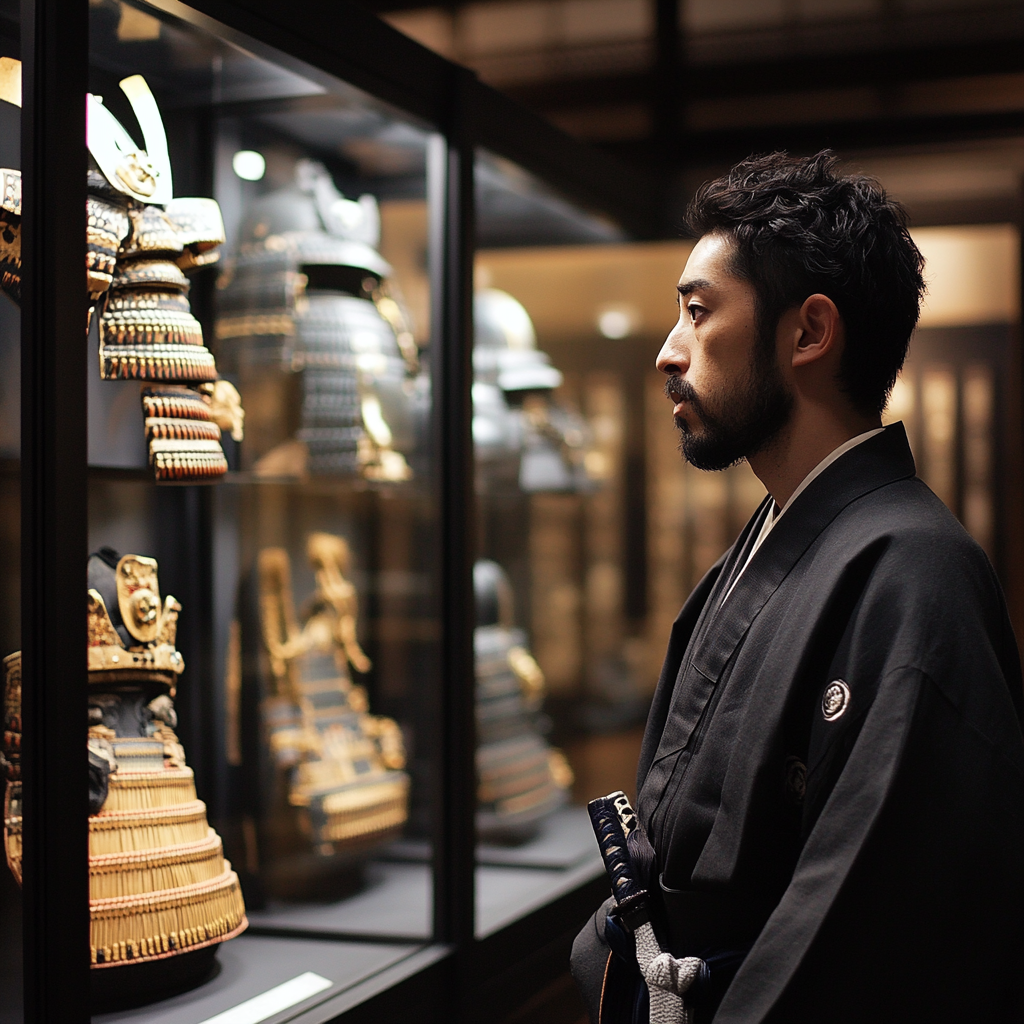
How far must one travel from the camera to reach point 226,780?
2479mm

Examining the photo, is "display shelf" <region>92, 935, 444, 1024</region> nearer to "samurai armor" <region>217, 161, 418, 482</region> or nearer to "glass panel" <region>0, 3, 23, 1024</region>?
"glass panel" <region>0, 3, 23, 1024</region>

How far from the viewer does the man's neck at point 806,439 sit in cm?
152

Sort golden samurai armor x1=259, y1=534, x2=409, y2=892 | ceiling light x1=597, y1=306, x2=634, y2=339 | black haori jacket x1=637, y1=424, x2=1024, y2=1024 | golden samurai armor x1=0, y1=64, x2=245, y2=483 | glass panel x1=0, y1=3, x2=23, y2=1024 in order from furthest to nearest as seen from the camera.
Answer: ceiling light x1=597, y1=306, x2=634, y2=339 → golden samurai armor x1=259, y1=534, x2=409, y2=892 → golden samurai armor x1=0, y1=64, x2=245, y2=483 → glass panel x1=0, y1=3, x2=23, y2=1024 → black haori jacket x1=637, y1=424, x2=1024, y2=1024

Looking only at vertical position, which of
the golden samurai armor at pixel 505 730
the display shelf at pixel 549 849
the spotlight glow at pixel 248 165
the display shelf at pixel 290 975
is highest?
the spotlight glow at pixel 248 165

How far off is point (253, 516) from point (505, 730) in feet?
3.59

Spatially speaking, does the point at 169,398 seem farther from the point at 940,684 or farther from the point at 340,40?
the point at 940,684

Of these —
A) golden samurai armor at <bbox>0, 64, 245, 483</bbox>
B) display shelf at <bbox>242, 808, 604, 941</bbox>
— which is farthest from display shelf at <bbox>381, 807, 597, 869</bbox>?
golden samurai armor at <bbox>0, 64, 245, 483</bbox>

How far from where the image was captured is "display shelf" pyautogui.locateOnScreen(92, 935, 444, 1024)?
200cm

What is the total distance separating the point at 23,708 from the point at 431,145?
1535 millimetres

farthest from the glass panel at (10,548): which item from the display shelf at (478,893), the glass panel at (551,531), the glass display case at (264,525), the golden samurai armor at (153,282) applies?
the glass panel at (551,531)

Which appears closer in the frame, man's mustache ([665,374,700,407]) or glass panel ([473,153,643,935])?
man's mustache ([665,374,700,407])

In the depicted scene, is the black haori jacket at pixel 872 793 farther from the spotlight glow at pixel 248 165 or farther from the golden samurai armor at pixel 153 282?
the spotlight glow at pixel 248 165

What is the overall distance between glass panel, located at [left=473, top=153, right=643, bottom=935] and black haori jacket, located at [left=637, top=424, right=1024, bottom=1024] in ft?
5.11

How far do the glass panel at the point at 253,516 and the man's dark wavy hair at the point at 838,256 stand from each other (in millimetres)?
946
